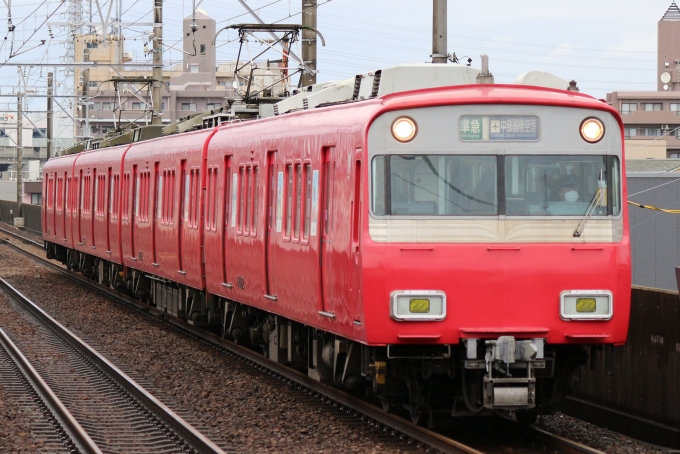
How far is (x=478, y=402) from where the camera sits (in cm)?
903

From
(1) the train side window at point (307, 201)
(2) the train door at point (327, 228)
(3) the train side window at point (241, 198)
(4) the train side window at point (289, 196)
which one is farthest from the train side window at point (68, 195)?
(2) the train door at point (327, 228)

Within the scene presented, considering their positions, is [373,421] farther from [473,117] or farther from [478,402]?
[473,117]

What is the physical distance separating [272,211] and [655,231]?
712 cm

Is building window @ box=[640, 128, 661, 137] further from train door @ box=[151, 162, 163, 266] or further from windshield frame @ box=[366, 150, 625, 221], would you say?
windshield frame @ box=[366, 150, 625, 221]

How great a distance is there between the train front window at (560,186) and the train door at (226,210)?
5.69m

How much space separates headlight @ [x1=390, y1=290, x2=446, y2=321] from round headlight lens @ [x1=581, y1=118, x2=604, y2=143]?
162 cm

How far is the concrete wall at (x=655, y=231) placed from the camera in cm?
1673

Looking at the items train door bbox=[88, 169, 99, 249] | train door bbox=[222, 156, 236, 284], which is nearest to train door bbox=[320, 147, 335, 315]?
train door bbox=[222, 156, 236, 284]

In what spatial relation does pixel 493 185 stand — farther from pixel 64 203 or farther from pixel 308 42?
pixel 64 203

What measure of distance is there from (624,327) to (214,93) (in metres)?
88.3

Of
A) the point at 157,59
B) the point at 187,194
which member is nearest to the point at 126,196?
the point at 187,194

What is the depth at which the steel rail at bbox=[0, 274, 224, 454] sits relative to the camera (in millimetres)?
9359

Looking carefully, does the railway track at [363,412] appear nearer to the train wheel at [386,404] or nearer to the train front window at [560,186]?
the train wheel at [386,404]

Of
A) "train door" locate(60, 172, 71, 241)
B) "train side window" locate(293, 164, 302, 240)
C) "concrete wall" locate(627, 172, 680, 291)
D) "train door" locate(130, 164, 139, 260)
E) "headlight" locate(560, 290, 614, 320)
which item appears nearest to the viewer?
"headlight" locate(560, 290, 614, 320)
